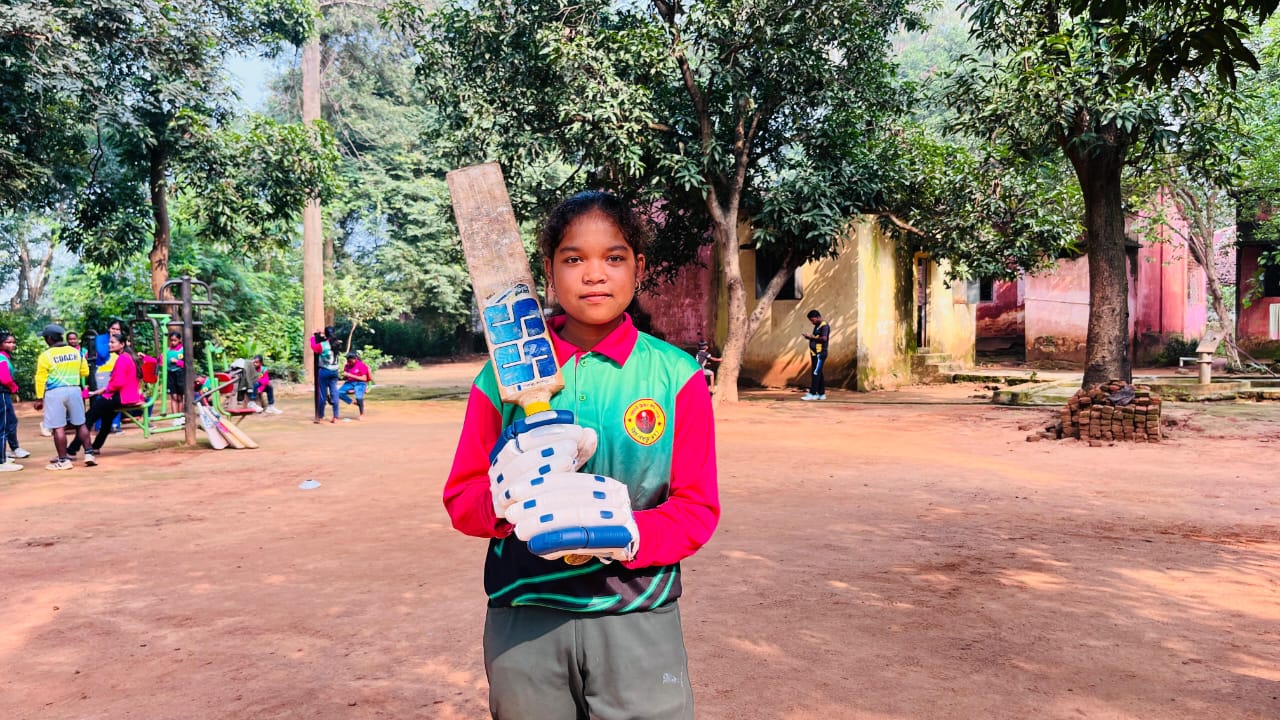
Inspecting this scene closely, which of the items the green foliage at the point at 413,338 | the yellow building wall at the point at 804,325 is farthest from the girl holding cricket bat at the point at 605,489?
the green foliage at the point at 413,338

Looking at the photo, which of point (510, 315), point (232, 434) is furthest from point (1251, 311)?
point (510, 315)

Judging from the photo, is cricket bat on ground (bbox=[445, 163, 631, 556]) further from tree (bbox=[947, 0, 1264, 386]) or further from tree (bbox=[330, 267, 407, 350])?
tree (bbox=[330, 267, 407, 350])

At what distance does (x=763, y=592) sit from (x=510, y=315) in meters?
3.47

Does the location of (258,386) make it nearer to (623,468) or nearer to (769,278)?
(769,278)

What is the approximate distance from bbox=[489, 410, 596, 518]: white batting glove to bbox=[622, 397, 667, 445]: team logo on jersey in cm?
12

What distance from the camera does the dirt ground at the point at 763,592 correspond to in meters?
3.53

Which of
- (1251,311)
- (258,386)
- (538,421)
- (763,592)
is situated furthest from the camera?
(1251,311)

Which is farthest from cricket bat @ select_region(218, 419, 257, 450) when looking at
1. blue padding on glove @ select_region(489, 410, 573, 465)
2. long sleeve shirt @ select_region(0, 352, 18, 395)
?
blue padding on glove @ select_region(489, 410, 573, 465)

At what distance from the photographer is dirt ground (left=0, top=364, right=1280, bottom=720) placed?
353cm

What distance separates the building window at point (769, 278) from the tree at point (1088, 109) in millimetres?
7162

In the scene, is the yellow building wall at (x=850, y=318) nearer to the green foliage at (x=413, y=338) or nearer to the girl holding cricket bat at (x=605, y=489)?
the green foliage at (x=413, y=338)

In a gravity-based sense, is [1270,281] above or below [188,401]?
above

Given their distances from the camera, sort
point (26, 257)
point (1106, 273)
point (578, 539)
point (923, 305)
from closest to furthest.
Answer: point (578, 539) → point (1106, 273) → point (923, 305) → point (26, 257)

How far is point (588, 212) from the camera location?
5.90 ft
